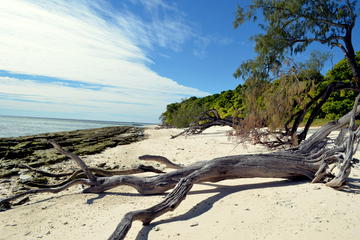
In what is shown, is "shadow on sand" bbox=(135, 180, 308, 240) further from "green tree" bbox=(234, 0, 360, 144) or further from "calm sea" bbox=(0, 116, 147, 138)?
"calm sea" bbox=(0, 116, 147, 138)

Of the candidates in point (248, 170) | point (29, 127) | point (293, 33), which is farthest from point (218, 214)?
point (29, 127)

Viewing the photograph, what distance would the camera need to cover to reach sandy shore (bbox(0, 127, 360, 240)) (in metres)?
2.40

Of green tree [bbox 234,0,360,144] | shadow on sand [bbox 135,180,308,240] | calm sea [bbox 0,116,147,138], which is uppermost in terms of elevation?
green tree [bbox 234,0,360,144]

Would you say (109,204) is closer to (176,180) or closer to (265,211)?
(176,180)

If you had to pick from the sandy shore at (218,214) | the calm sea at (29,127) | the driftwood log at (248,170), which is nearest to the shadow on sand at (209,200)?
the sandy shore at (218,214)

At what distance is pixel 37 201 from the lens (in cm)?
412

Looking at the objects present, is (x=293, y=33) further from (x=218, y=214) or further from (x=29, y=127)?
(x=29, y=127)

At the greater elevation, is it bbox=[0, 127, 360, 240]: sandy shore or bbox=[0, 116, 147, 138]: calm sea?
bbox=[0, 127, 360, 240]: sandy shore

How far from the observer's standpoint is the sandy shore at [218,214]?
2.40m

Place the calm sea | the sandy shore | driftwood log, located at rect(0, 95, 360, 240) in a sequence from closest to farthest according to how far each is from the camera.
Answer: the sandy shore → driftwood log, located at rect(0, 95, 360, 240) → the calm sea

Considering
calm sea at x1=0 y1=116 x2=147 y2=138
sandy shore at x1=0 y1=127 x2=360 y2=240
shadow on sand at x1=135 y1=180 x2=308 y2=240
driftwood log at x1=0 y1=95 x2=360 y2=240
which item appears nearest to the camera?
sandy shore at x1=0 y1=127 x2=360 y2=240

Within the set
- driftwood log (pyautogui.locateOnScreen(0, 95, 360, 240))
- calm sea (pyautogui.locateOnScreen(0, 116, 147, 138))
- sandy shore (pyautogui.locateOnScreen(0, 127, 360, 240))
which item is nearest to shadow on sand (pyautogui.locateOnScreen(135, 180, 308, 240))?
sandy shore (pyautogui.locateOnScreen(0, 127, 360, 240))

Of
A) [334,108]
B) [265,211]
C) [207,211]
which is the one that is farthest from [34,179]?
[334,108]

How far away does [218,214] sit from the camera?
2873 millimetres
